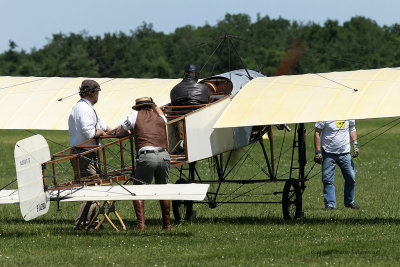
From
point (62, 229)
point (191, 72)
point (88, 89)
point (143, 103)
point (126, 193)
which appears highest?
point (191, 72)

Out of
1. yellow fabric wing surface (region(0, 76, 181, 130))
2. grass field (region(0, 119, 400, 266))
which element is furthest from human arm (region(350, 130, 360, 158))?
yellow fabric wing surface (region(0, 76, 181, 130))

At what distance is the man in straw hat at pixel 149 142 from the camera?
32.6 feet

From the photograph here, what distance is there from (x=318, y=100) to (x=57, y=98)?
4.57 metres

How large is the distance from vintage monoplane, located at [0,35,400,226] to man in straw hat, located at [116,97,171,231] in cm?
19

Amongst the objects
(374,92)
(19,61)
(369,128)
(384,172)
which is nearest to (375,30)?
(19,61)

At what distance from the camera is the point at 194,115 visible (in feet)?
35.2

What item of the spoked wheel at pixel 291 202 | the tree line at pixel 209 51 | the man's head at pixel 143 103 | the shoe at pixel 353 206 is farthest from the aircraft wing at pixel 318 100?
the tree line at pixel 209 51

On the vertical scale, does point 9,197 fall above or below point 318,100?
below

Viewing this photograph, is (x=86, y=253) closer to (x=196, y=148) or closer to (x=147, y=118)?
(x=147, y=118)

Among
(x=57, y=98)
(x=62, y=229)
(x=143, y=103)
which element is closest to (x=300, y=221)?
(x=143, y=103)

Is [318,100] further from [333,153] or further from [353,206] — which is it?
[353,206]

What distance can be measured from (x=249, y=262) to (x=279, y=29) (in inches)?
3637

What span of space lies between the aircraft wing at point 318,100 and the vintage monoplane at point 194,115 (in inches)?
0.5

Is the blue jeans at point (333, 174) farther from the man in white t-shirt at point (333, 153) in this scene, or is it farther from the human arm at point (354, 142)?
the human arm at point (354, 142)
